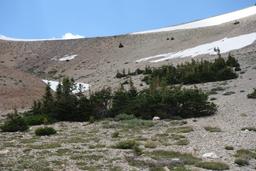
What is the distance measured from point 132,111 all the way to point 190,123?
489 centimetres

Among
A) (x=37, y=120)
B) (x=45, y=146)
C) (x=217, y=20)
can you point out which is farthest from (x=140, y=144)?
(x=217, y=20)

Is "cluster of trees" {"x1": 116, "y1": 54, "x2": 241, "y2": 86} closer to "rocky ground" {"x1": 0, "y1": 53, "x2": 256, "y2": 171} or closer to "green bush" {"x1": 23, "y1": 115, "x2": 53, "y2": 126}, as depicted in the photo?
"rocky ground" {"x1": 0, "y1": 53, "x2": 256, "y2": 171}

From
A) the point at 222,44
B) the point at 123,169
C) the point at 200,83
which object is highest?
the point at 222,44

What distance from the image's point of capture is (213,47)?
66812 mm

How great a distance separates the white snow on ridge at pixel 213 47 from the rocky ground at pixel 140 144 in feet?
115

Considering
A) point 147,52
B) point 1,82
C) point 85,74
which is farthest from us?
point 147,52

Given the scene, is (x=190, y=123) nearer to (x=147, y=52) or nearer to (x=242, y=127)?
(x=242, y=127)

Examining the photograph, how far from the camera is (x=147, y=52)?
76.9 m

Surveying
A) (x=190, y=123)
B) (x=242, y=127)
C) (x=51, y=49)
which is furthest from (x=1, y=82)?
(x=51, y=49)

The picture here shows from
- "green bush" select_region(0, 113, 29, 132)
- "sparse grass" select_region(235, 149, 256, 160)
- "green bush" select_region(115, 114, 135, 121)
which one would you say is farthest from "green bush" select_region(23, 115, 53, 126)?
"sparse grass" select_region(235, 149, 256, 160)

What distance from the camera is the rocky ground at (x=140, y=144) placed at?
15.6 metres

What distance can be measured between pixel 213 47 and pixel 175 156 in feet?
168

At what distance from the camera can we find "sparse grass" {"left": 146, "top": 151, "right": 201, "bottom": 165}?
1603 centimetres

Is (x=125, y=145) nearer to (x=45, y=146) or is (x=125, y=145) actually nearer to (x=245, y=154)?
(x=45, y=146)
